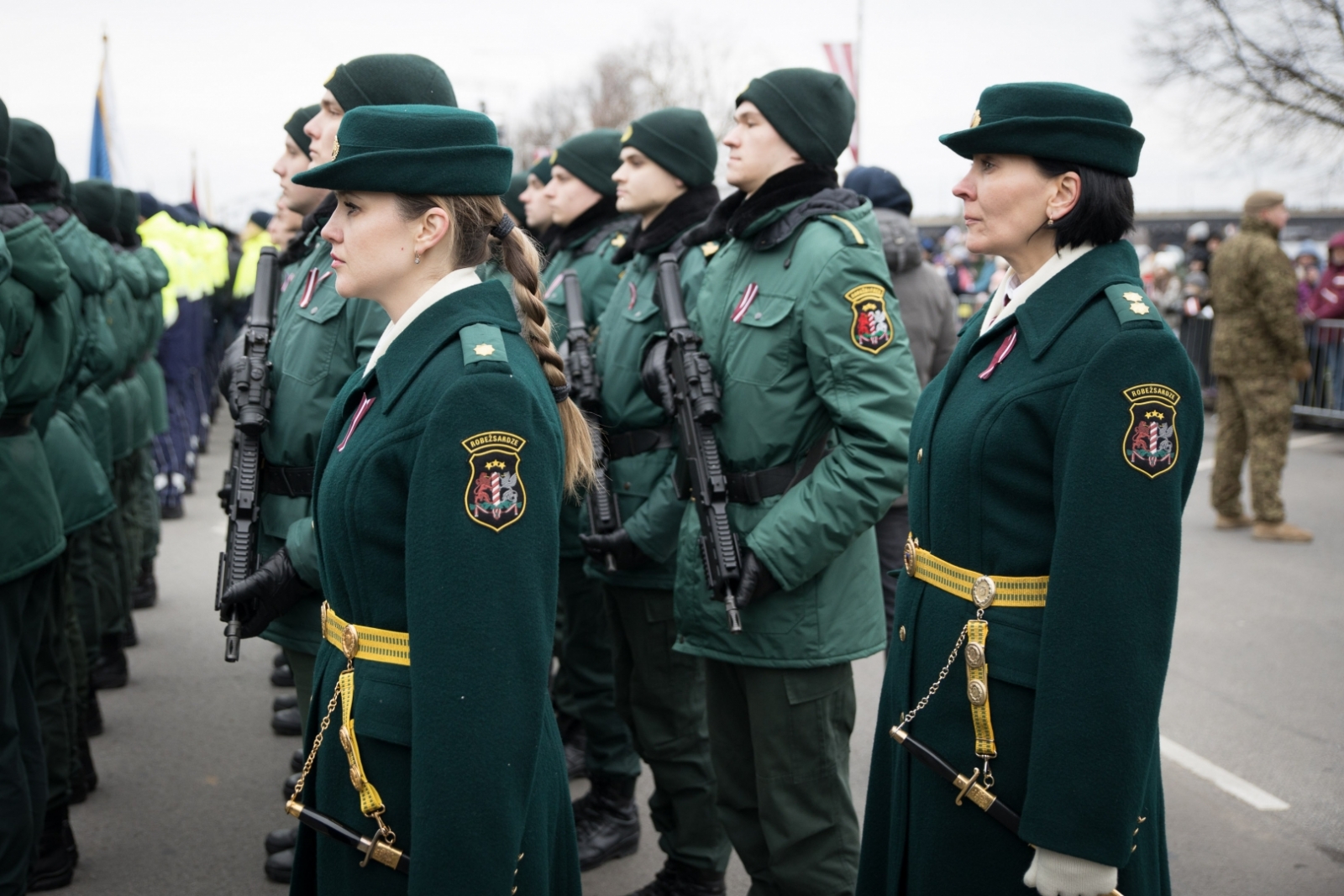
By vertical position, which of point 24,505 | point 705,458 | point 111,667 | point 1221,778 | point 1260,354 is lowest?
point 111,667

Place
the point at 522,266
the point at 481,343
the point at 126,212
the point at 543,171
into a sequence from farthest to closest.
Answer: the point at 126,212 < the point at 543,171 < the point at 522,266 < the point at 481,343

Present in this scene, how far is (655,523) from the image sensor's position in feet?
13.3

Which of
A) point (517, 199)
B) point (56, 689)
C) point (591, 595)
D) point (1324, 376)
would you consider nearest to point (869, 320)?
point (591, 595)

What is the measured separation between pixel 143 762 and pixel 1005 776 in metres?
4.21

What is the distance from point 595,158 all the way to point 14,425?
2.57 meters

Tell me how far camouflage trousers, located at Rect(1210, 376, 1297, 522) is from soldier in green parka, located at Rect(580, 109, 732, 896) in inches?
237

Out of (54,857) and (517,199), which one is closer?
(54,857)

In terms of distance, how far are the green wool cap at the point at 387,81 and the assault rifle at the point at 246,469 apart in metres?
0.71

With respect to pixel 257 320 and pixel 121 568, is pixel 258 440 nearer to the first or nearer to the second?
pixel 257 320

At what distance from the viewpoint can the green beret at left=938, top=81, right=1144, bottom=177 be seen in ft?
7.63

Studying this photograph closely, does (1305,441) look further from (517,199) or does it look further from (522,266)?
(522,266)

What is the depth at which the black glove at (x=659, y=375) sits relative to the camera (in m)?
3.68

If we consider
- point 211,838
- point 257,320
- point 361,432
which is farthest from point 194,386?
point 361,432

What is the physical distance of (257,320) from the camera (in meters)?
3.58
